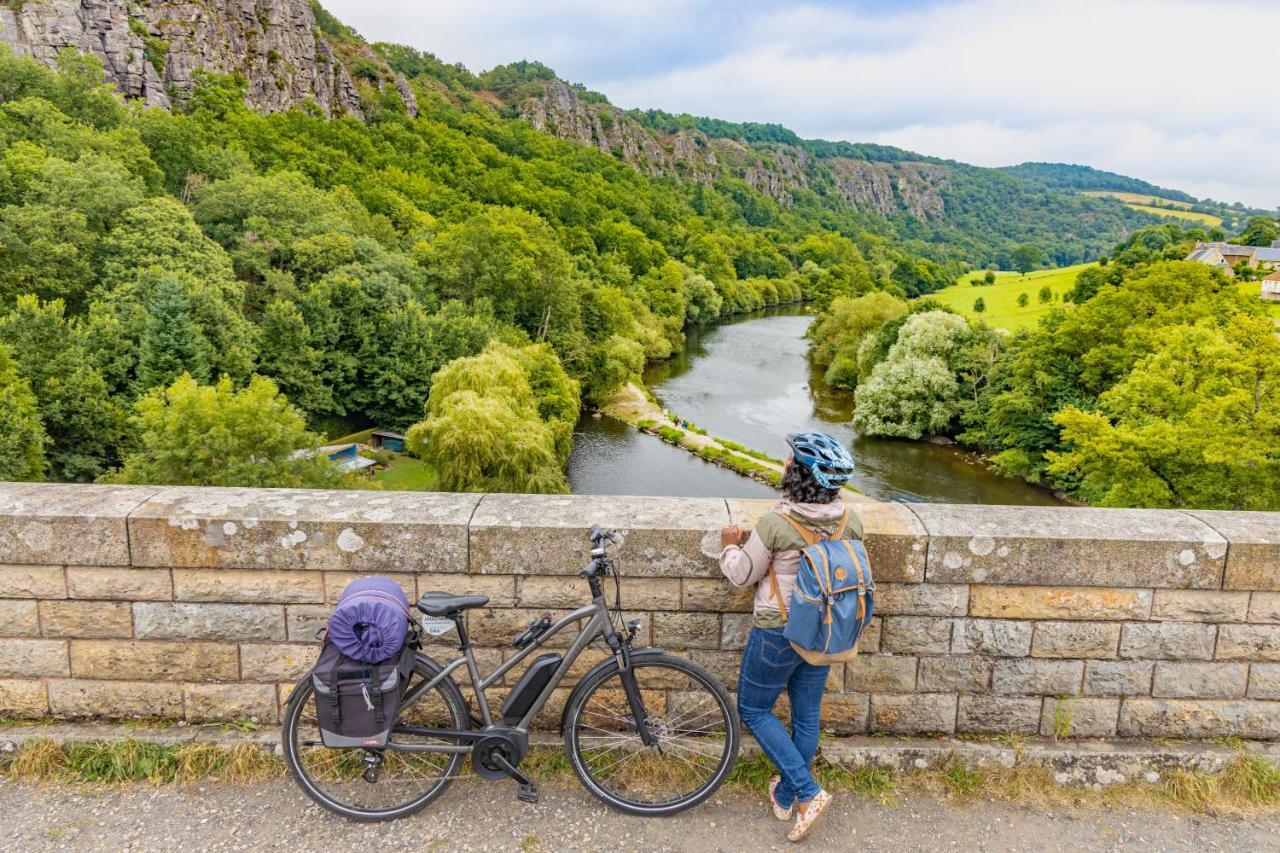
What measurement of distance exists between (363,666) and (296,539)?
825mm

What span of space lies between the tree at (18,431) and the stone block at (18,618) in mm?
20607

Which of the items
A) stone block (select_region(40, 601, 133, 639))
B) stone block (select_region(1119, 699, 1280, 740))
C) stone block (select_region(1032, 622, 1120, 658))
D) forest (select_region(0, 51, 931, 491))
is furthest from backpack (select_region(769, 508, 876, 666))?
forest (select_region(0, 51, 931, 491))

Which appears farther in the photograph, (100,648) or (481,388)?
(481,388)

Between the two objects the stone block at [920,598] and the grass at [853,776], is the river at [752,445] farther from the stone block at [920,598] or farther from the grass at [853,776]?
the stone block at [920,598]

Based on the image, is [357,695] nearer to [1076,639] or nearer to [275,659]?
[275,659]

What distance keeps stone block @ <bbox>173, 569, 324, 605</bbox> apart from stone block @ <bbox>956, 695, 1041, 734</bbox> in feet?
11.0

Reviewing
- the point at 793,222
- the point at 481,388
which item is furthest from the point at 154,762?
the point at 793,222

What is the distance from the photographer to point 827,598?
10.2 ft

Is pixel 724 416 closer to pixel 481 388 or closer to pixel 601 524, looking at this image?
pixel 481 388

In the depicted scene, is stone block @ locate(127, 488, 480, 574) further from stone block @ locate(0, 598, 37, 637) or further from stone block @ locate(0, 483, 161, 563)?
stone block @ locate(0, 598, 37, 637)

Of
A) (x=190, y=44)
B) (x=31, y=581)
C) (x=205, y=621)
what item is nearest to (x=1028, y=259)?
(x=190, y=44)

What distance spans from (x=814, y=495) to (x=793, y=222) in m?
193

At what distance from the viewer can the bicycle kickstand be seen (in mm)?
3475

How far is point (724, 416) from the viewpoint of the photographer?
44531 millimetres
